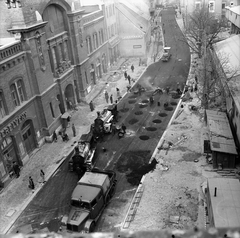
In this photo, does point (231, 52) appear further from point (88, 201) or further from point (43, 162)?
point (88, 201)

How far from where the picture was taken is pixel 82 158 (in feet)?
79.4

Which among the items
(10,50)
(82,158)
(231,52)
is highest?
(10,50)

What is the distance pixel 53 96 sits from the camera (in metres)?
31.8

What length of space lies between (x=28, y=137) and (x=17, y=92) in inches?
180

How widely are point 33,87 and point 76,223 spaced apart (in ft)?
49.6

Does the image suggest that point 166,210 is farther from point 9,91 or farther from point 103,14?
point 103,14

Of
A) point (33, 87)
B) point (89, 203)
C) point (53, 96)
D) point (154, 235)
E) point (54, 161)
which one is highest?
point (154, 235)

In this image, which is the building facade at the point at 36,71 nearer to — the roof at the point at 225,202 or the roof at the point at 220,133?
the roof at the point at 220,133

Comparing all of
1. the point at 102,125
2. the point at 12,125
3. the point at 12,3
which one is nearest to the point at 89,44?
the point at 102,125

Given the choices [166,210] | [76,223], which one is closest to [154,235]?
[76,223]

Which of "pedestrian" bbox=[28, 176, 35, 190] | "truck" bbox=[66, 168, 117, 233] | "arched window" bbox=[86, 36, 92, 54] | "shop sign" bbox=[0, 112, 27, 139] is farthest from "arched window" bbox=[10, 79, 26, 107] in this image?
"arched window" bbox=[86, 36, 92, 54]

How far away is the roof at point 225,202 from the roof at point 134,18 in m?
46.7

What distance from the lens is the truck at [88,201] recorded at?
1819cm

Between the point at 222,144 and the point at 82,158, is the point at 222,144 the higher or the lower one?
the higher one
